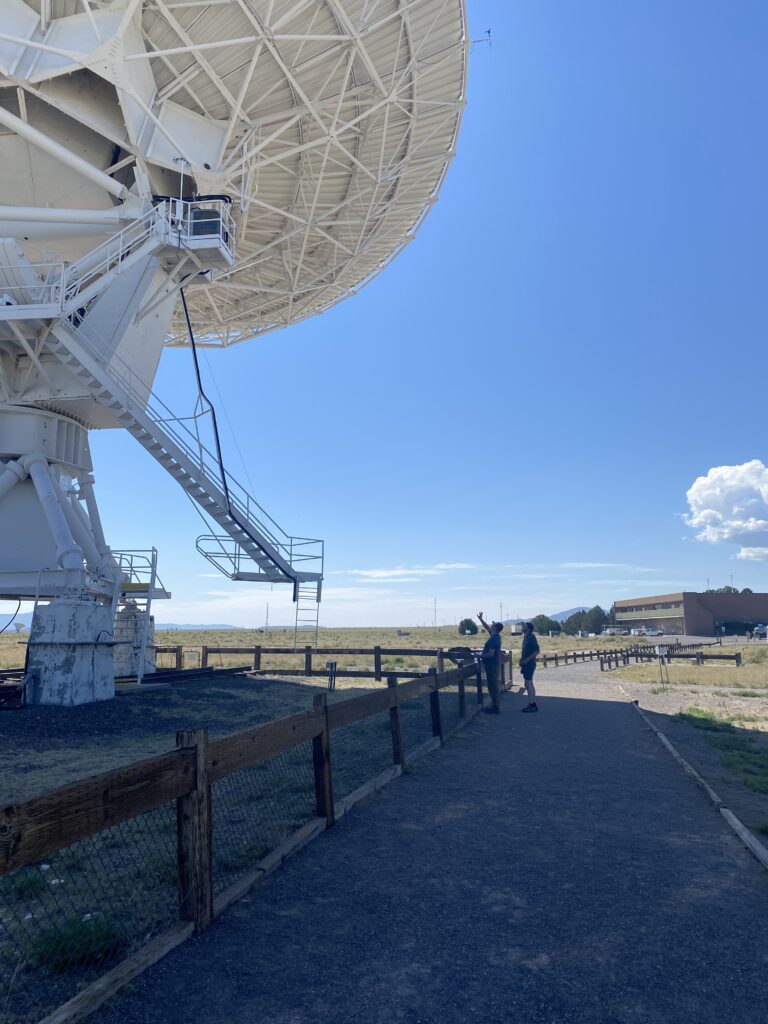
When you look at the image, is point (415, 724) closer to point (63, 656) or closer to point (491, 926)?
point (63, 656)

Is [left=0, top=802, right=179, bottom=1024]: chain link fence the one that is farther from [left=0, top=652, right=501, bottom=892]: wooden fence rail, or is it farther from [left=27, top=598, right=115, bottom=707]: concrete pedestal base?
[left=27, top=598, right=115, bottom=707]: concrete pedestal base

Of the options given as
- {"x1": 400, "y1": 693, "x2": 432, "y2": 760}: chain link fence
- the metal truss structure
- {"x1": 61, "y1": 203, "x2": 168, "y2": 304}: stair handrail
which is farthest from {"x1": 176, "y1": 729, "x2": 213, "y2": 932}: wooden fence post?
the metal truss structure

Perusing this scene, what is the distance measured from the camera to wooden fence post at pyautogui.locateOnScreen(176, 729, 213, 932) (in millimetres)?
3752

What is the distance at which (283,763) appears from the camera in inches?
325

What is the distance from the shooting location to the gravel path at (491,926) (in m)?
3.09

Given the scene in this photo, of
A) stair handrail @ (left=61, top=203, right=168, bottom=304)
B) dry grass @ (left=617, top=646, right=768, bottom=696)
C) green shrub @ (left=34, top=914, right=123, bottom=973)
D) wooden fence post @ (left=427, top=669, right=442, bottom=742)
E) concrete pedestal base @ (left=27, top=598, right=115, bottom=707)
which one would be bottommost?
green shrub @ (left=34, top=914, right=123, bottom=973)

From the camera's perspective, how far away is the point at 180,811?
3.86 m

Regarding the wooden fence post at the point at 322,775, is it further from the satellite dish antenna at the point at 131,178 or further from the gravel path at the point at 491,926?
the satellite dish antenna at the point at 131,178

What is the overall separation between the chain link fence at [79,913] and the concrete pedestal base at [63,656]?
731 centimetres

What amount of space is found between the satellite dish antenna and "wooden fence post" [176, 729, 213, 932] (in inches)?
390

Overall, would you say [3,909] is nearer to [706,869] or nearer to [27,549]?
[706,869]

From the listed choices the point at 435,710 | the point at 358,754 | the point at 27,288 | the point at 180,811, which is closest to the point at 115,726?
the point at 358,754

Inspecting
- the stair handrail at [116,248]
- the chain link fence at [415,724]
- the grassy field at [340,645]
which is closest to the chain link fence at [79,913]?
the chain link fence at [415,724]

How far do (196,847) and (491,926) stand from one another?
1753 millimetres
